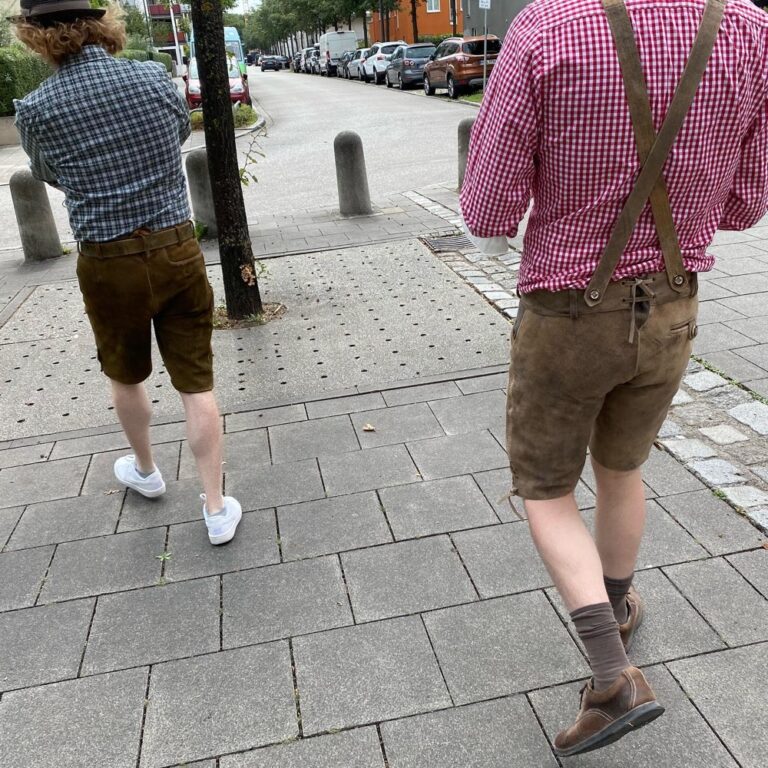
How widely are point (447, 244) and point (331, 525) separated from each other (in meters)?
4.78

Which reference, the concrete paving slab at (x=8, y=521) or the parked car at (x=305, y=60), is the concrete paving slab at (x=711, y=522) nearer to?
the concrete paving slab at (x=8, y=521)

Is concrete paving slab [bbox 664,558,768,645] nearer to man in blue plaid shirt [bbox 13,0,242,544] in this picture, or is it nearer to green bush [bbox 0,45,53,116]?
man in blue plaid shirt [bbox 13,0,242,544]

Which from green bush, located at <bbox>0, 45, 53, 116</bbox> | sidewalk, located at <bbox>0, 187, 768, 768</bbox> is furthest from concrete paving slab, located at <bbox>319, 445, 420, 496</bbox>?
green bush, located at <bbox>0, 45, 53, 116</bbox>

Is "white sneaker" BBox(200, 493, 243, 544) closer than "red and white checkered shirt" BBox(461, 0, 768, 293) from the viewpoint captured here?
No

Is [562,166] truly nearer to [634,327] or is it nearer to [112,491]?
[634,327]

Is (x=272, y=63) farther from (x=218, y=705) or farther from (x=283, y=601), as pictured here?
(x=218, y=705)

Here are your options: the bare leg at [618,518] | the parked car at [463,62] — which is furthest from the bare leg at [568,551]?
the parked car at [463,62]

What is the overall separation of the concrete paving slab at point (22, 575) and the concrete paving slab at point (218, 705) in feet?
2.34

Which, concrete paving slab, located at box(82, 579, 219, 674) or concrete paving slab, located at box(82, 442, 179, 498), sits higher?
concrete paving slab, located at box(82, 579, 219, 674)

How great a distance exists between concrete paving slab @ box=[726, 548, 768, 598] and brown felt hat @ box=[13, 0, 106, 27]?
9.41ft

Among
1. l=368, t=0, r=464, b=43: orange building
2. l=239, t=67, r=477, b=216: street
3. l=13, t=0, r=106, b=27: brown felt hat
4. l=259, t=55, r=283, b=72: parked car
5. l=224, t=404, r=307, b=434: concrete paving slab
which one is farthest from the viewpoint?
l=259, t=55, r=283, b=72: parked car

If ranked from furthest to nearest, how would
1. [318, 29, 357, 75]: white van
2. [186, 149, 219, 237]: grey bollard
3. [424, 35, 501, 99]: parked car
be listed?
[318, 29, 357, 75]: white van → [424, 35, 501, 99]: parked car → [186, 149, 219, 237]: grey bollard

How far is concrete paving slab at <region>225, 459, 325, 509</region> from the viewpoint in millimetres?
3385

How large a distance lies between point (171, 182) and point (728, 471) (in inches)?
98.1
